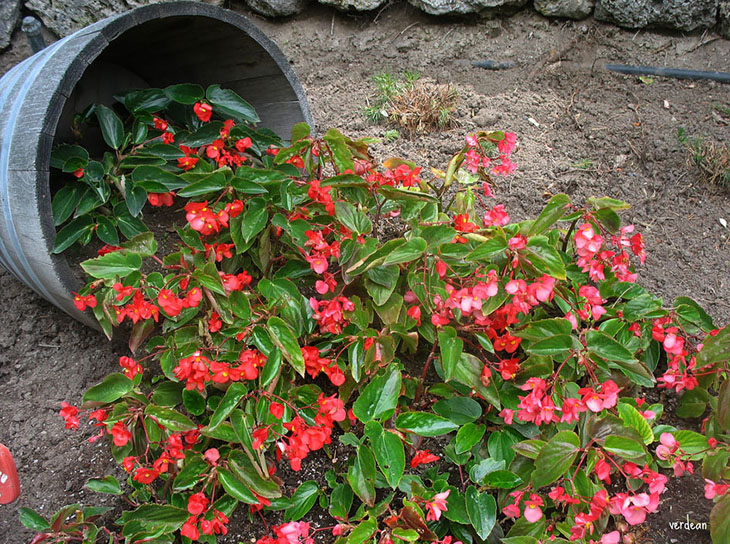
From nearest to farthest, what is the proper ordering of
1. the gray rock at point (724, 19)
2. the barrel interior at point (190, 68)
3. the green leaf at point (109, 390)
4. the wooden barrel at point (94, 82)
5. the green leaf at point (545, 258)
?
1. the green leaf at point (545, 258)
2. the green leaf at point (109, 390)
3. the wooden barrel at point (94, 82)
4. the barrel interior at point (190, 68)
5. the gray rock at point (724, 19)

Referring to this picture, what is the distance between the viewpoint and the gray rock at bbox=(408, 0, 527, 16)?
327cm

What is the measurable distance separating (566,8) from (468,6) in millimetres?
521

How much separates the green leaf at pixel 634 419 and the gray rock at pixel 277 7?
9.63 ft

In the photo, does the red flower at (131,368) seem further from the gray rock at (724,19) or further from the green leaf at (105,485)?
the gray rock at (724,19)

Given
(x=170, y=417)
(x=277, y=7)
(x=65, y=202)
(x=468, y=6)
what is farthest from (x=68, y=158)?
(x=468, y=6)

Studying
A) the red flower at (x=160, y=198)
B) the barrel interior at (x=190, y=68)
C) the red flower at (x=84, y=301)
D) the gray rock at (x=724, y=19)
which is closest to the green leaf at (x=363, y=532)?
the red flower at (x=84, y=301)

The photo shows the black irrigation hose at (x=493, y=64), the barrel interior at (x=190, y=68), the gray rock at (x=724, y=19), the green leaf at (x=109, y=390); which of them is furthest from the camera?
the black irrigation hose at (x=493, y=64)

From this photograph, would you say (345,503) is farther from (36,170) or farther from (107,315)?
(36,170)

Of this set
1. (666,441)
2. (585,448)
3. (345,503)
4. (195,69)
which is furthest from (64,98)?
(666,441)

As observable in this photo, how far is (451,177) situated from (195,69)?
1.21 m

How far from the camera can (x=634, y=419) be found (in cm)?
142

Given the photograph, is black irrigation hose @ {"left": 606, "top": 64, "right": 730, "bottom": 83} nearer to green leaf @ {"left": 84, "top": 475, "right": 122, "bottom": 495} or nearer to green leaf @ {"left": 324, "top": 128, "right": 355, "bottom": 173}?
green leaf @ {"left": 324, "top": 128, "right": 355, "bottom": 173}

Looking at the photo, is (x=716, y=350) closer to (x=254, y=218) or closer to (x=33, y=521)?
(x=254, y=218)

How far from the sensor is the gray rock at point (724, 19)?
302 cm
